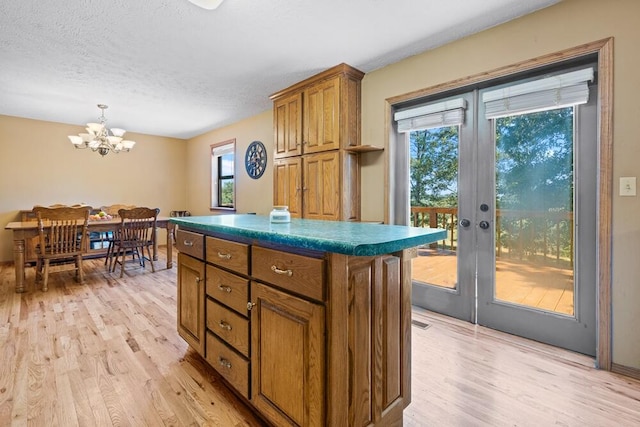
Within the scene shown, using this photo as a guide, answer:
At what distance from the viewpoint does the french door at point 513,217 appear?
2.10 m

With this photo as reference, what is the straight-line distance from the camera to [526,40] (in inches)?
86.7

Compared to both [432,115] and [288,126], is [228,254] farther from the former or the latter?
[288,126]

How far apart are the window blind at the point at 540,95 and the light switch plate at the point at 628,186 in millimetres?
563

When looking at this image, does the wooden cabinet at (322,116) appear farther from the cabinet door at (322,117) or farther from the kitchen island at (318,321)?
the kitchen island at (318,321)

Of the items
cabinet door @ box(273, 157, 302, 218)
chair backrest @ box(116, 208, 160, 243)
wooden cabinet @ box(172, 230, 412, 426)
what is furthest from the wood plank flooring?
chair backrest @ box(116, 208, 160, 243)

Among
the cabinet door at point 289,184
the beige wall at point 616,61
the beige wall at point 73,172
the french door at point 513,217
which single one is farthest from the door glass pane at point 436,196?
the beige wall at point 73,172

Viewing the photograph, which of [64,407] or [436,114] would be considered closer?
[64,407]

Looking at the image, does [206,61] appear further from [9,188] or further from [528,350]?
[9,188]

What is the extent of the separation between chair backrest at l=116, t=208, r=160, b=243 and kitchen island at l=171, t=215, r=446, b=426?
3096mm

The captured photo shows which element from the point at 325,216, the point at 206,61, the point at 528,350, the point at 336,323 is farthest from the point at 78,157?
the point at 528,350

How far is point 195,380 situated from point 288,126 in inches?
110

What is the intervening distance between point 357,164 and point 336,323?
2.39m

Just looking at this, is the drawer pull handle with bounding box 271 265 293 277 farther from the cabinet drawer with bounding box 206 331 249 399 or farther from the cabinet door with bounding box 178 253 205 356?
the cabinet door with bounding box 178 253 205 356

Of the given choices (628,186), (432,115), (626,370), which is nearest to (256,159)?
(432,115)
